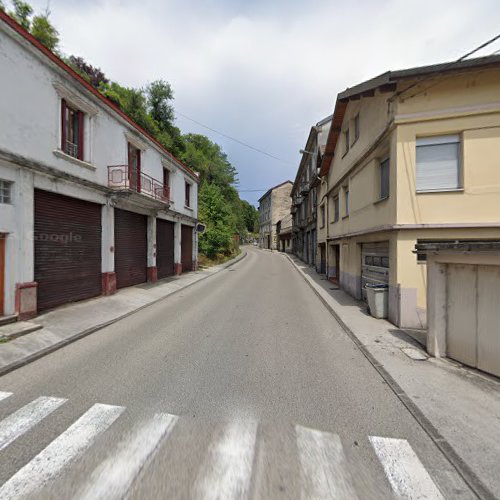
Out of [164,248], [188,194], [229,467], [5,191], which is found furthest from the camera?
[188,194]

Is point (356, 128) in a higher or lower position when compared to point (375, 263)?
higher

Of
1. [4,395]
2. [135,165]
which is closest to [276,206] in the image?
[135,165]

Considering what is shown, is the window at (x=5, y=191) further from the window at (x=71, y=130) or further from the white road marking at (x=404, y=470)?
the white road marking at (x=404, y=470)

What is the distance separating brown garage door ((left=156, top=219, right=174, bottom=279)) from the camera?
13.9 metres

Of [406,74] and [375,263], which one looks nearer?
[406,74]

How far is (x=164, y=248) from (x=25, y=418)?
1205cm

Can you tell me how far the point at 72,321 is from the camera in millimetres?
6629

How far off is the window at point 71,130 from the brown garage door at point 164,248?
5.53 metres

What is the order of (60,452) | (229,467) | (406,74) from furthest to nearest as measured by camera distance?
1. (406,74)
2. (60,452)
3. (229,467)

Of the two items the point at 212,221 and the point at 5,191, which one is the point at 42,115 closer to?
the point at 5,191

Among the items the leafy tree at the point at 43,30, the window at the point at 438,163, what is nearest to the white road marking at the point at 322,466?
the window at the point at 438,163

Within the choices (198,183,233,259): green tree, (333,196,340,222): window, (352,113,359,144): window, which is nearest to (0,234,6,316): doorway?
(352,113,359,144): window

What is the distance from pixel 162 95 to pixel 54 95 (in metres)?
26.4

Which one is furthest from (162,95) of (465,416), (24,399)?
(465,416)
